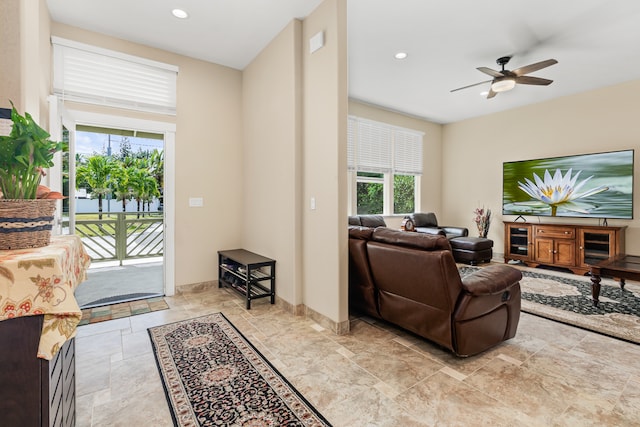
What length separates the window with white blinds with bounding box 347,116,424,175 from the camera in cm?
588

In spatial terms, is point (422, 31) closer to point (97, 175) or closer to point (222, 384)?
point (222, 384)

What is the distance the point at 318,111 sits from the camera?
2939mm

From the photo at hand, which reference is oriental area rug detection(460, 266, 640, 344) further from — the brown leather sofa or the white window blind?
the white window blind

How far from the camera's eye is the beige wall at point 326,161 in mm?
2707

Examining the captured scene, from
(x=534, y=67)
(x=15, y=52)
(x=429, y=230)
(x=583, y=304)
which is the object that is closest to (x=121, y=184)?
(x=15, y=52)

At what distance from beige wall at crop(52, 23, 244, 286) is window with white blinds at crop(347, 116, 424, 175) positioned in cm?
243

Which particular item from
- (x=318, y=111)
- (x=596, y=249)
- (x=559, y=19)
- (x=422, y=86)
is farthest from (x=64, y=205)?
(x=596, y=249)

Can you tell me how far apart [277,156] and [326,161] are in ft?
2.68

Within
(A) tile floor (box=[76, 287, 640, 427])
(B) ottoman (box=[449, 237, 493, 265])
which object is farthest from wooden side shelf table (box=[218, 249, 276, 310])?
(B) ottoman (box=[449, 237, 493, 265])

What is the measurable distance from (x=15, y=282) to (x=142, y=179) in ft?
20.3

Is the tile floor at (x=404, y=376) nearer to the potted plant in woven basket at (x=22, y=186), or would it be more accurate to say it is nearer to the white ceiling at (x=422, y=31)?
the potted plant in woven basket at (x=22, y=186)

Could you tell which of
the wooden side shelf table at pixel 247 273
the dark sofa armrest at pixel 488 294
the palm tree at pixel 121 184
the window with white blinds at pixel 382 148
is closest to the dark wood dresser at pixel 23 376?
the dark sofa armrest at pixel 488 294

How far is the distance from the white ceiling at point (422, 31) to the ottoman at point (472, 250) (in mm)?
2833

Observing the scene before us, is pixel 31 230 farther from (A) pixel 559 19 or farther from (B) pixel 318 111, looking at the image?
(A) pixel 559 19
